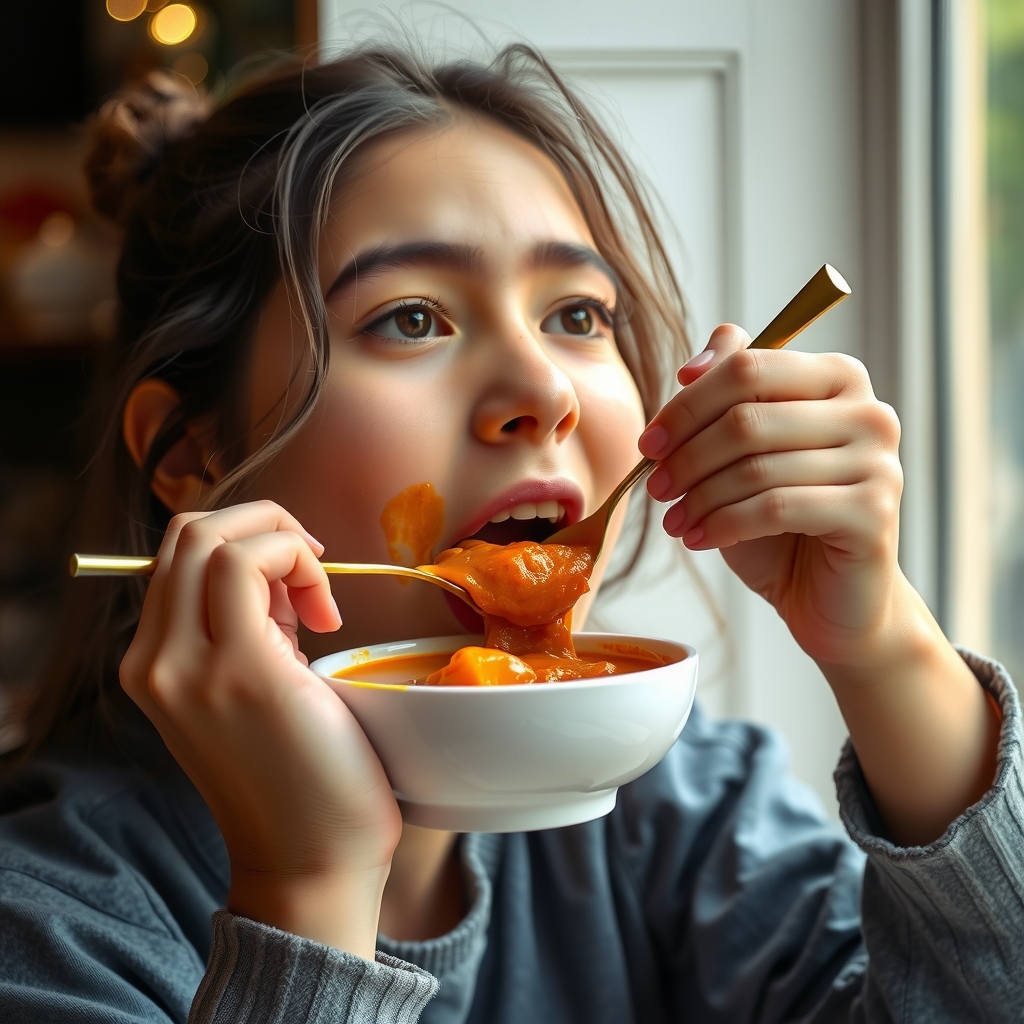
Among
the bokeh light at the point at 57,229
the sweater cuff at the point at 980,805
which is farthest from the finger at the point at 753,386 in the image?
the bokeh light at the point at 57,229

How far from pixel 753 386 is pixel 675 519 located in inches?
4.9

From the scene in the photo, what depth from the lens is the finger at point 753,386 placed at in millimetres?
811

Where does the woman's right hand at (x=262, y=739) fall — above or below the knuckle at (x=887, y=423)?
below

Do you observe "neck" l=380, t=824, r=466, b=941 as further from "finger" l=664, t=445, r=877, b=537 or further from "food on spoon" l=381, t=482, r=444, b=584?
"finger" l=664, t=445, r=877, b=537

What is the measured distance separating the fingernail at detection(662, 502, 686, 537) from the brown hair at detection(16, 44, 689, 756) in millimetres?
321

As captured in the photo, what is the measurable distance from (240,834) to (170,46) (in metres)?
2.12

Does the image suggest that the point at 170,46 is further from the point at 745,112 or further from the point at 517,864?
the point at 517,864

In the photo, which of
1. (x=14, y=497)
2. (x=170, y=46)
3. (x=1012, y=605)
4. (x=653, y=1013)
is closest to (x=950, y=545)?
(x=1012, y=605)

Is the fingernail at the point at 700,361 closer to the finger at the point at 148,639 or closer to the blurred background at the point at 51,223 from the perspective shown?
the finger at the point at 148,639

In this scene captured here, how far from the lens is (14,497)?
8.81ft

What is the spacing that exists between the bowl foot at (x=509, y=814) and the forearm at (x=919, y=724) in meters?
0.30

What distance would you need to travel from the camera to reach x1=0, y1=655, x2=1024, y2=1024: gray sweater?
0.83 meters

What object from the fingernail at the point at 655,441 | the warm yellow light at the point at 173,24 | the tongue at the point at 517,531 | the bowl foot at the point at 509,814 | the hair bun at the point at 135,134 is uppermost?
the warm yellow light at the point at 173,24

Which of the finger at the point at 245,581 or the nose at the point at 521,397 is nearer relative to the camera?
the finger at the point at 245,581
